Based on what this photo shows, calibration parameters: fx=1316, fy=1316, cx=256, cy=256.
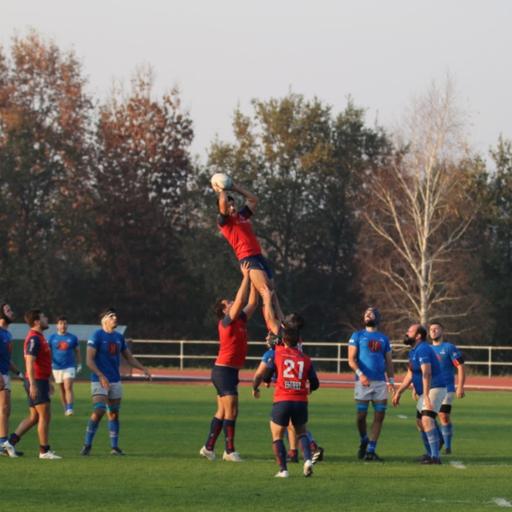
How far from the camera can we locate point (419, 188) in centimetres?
5544

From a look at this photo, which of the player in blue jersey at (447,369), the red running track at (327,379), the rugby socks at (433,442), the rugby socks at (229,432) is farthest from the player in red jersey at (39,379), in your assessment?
the red running track at (327,379)

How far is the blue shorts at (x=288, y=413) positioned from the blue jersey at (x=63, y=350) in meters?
13.9

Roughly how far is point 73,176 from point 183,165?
18.7ft

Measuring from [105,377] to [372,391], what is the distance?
3.62 metres

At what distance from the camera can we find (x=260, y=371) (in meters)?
15.5

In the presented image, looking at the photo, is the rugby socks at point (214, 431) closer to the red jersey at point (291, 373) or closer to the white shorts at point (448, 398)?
the red jersey at point (291, 373)

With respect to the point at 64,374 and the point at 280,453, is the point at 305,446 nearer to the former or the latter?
the point at 280,453

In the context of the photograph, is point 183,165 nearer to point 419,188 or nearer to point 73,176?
point 73,176

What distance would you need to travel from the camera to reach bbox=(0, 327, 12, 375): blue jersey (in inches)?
695

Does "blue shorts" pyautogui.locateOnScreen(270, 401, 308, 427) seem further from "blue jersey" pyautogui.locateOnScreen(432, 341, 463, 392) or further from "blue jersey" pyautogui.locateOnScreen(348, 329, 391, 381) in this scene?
"blue jersey" pyautogui.locateOnScreen(432, 341, 463, 392)

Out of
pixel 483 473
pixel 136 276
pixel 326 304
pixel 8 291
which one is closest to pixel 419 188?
pixel 326 304

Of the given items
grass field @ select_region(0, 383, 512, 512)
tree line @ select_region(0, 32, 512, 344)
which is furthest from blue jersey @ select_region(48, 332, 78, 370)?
tree line @ select_region(0, 32, 512, 344)

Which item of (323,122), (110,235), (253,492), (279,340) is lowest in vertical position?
(253,492)

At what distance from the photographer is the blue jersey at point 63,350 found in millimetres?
28047
